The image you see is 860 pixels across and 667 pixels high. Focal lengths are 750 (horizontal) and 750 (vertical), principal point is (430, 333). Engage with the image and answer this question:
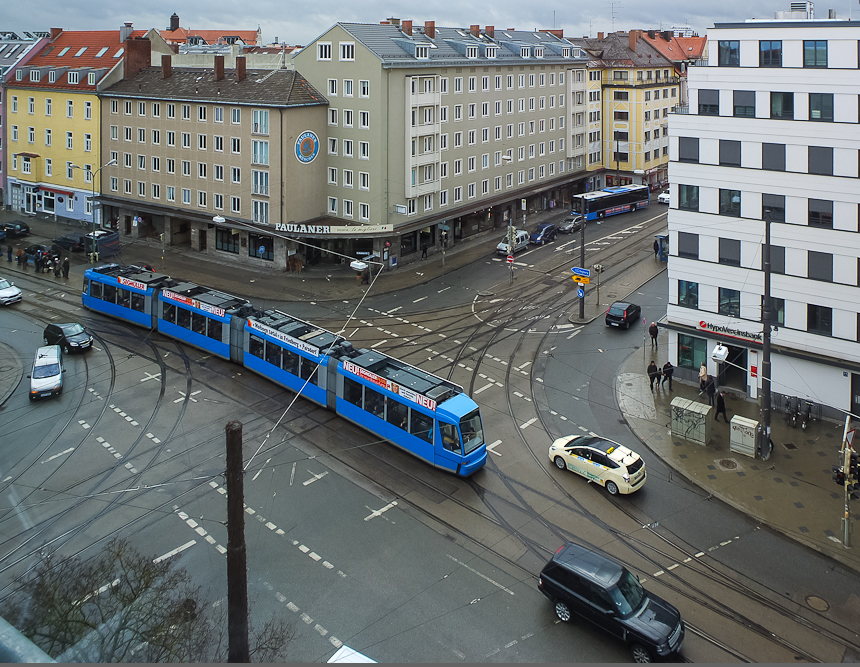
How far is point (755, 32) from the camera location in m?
34.2

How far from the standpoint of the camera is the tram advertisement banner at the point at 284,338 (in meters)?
34.2

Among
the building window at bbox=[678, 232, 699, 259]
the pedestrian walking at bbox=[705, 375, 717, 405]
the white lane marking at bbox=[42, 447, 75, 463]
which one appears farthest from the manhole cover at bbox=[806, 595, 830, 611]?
the white lane marking at bbox=[42, 447, 75, 463]

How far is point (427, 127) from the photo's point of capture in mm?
59812

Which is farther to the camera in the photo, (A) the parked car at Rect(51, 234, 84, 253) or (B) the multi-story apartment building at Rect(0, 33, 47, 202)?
(B) the multi-story apartment building at Rect(0, 33, 47, 202)

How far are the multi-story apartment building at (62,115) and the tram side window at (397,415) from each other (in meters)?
50.1

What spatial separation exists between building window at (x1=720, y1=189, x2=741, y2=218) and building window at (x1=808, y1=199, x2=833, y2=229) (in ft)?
10.7

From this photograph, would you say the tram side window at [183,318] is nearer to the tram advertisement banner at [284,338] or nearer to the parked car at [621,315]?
the tram advertisement banner at [284,338]

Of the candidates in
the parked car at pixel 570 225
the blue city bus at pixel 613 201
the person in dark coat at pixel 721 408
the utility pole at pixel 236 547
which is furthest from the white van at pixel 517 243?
the utility pole at pixel 236 547

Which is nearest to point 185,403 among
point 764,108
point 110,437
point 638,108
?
point 110,437

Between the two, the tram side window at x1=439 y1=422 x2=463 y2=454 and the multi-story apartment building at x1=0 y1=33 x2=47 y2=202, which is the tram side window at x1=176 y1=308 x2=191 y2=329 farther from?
the multi-story apartment building at x1=0 y1=33 x2=47 y2=202

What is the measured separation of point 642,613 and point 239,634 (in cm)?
1068

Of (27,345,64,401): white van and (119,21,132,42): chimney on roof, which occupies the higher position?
(119,21,132,42): chimney on roof

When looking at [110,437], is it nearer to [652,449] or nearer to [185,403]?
[185,403]

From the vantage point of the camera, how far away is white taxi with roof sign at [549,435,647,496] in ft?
90.1
